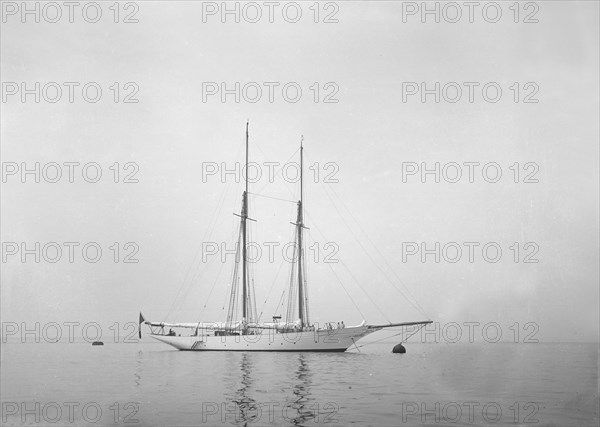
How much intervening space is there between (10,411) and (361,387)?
74.8 feet

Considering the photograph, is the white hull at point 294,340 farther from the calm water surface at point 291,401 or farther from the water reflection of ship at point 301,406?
the water reflection of ship at point 301,406

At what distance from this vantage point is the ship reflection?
29453 millimetres

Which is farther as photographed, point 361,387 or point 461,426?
point 361,387

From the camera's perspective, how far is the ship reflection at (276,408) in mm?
29453

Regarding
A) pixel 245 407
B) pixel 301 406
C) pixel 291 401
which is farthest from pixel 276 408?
pixel 291 401

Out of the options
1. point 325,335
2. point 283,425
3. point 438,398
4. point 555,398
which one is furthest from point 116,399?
point 325,335

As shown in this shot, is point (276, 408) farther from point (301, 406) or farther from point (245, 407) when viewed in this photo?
point (245, 407)

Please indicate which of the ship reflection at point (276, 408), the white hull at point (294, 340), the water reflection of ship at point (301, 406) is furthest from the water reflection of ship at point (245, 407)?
the white hull at point (294, 340)

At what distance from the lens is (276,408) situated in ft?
110

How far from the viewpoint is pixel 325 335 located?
95312mm

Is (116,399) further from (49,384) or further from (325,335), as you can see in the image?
(325,335)

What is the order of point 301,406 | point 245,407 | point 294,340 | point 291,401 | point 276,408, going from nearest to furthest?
point 276,408
point 245,407
point 301,406
point 291,401
point 294,340

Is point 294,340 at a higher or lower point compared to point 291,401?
lower

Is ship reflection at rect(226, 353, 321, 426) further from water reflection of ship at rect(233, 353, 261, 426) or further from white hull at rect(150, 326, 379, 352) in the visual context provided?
white hull at rect(150, 326, 379, 352)
